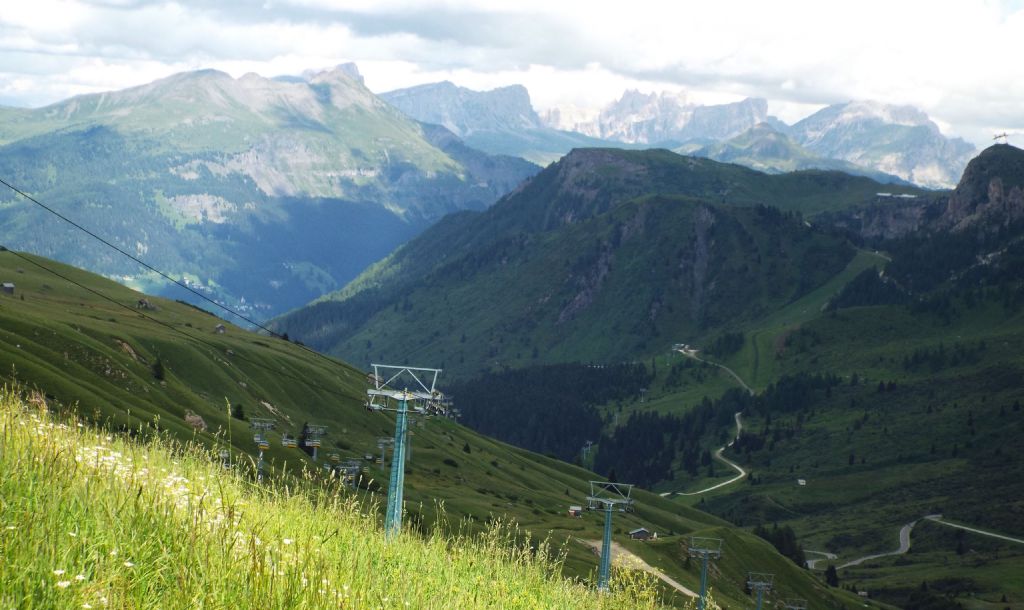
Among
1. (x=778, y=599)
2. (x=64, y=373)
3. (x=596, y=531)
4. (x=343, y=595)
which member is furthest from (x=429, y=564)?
(x=778, y=599)

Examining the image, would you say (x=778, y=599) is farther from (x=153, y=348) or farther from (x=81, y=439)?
(x=81, y=439)

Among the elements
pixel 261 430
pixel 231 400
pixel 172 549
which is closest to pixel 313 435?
pixel 231 400

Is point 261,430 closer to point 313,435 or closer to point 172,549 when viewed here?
point 313,435

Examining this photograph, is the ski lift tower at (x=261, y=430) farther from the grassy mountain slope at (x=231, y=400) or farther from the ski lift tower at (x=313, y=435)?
the ski lift tower at (x=313, y=435)

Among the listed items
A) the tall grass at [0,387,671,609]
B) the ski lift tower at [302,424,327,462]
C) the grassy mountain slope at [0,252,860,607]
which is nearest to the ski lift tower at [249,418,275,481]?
the grassy mountain slope at [0,252,860,607]

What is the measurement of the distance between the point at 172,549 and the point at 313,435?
459 ft

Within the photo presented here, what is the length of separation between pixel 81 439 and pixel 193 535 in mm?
9022

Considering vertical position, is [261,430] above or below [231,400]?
above

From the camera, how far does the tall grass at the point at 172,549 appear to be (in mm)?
12422

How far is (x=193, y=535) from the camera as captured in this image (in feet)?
45.0

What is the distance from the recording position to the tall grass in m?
12.4

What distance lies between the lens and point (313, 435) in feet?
497

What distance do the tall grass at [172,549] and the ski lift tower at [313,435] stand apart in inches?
4528

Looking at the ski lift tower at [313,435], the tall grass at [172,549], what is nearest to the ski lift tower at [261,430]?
the ski lift tower at [313,435]
